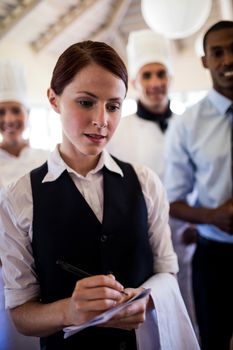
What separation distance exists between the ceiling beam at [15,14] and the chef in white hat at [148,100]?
0.50 m

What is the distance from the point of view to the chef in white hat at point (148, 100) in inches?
38.5

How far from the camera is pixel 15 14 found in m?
0.47

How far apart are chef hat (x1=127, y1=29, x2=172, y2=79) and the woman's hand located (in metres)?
0.78

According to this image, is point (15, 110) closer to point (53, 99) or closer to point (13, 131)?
point (13, 131)

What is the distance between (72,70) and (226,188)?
42 centimetres

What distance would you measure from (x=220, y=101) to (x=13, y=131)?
1.39 ft

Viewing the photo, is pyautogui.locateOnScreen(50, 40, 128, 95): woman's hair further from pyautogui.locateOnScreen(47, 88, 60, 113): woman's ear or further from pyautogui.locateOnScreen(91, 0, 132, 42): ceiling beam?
pyautogui.locateOnScreen(91, 0, 132, 42): ceiling beam

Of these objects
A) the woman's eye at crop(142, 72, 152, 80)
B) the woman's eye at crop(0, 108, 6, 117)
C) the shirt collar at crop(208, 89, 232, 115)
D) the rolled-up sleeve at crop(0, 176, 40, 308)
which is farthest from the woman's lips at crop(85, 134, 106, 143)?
the woman's eye at crop(142, 72, 152, 80)

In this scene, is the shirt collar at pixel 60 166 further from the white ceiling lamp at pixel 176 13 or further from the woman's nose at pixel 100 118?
the white ceiling lamp at pixel 176 13

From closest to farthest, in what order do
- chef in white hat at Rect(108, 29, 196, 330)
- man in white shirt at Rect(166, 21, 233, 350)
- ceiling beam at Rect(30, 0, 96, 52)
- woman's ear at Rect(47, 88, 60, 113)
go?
woman's ear at Rect(47, 88, 60, 113), ceiling beam at Rect(30, 0, 96, 52), man in white shirt at Rect(166, 21, 233, 350), chef in white hat at Rect(108, 29, 196, 330)

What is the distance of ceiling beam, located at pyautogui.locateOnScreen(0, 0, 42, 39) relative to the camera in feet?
1.48

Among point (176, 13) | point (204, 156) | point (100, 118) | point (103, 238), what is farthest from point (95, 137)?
point (176, 13)

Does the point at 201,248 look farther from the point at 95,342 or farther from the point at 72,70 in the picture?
the point at 72,70

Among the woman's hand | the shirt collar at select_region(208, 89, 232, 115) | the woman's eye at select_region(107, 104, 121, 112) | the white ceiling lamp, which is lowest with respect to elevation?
the woman's hand
